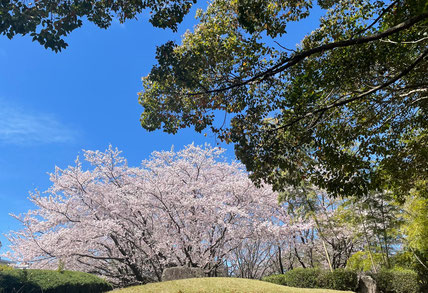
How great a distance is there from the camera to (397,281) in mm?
14602

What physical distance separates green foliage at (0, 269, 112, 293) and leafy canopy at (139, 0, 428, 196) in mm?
7456

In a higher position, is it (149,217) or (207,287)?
(149,217)

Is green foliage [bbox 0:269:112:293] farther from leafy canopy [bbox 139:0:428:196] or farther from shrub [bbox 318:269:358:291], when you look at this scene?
shrub [bbox 318:269:358:291]

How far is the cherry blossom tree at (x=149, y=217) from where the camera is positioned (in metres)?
Answer: 13.6

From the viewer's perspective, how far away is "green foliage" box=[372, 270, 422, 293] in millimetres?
14391

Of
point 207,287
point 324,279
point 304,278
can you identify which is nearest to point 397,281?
point 324,279

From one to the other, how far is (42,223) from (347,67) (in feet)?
49.9

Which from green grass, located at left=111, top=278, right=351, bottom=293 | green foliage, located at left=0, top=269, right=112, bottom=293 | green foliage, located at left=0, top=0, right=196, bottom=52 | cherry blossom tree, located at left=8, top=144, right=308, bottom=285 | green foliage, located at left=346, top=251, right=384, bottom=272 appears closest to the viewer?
green foliage, located at left=0, top=0, right=196, bottom=52

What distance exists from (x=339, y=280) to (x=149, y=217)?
986cm

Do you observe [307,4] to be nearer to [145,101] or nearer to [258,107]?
[258,107]

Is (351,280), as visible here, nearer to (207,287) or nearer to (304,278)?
(304,278)

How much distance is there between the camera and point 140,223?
1482 cm

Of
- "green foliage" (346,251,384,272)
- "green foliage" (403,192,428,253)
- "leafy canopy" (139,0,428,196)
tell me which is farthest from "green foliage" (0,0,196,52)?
"green foliage" (346,251,384,272)

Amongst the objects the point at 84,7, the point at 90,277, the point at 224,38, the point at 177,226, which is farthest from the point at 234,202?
the point at 84,7
